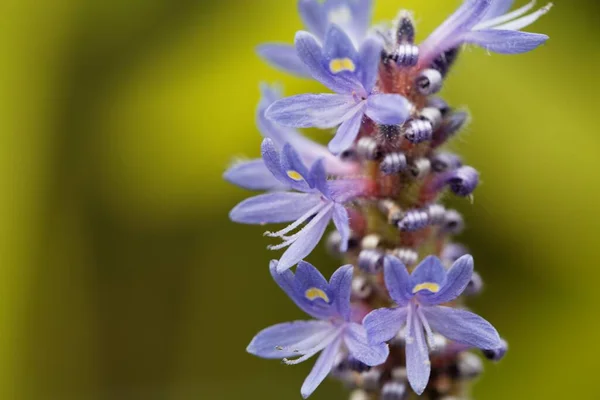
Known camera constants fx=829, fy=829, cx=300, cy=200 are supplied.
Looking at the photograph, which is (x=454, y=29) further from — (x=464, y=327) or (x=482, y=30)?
(x=464, y=327)

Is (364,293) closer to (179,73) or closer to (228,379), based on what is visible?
(228,379)

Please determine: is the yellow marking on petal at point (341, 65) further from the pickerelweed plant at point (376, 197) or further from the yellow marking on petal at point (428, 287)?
the yellow marking on petal at point (428, 287)

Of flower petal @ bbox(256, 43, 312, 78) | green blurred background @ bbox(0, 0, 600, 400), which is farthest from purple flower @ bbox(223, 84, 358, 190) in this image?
green blurred background @ bbox(0, 0, 600, 400)

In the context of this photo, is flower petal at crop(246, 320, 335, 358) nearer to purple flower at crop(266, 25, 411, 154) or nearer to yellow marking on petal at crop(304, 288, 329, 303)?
yellow marking on petal at crop(304, 288, 329, 303)

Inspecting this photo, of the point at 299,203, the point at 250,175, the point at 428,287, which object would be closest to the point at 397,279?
the point at 428,287

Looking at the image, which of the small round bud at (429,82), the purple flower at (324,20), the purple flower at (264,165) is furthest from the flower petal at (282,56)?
the small round bud at (429,82)
